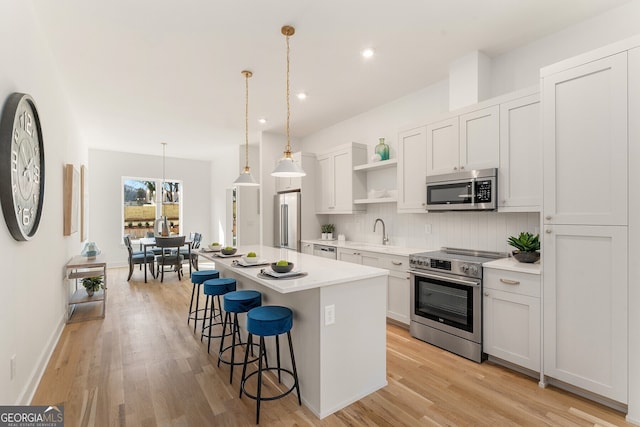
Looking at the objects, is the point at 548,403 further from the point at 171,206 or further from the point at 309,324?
the point at 171,206

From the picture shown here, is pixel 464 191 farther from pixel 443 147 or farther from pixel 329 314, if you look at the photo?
pixel 329 314

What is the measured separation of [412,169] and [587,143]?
172 centimetres

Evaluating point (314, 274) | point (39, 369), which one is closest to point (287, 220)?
point (314, 274)

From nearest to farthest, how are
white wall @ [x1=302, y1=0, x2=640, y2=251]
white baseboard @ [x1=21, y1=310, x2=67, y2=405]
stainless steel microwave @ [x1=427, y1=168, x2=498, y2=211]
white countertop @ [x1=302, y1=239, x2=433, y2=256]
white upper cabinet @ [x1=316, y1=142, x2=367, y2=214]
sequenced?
white baseboard @ [x1=21, y1=310, x2=67, y2=405] → white wall @ [x1=302, y1=0, x2=640, y2=251] → stainless steel microwave @ [x1=427, y1=168, x2=498, y2=211] → white countertop @ [x1=302, y1=239, x2=433, y2=256] → white upper cabinet @ [x1=316, y1=142, x2=367, y2=214]

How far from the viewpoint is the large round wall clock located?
1.82 metres

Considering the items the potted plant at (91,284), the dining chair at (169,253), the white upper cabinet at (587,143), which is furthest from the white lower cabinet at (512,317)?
the dining chair at (169,253)

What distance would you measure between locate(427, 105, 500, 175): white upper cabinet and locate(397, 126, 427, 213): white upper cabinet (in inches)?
3.8

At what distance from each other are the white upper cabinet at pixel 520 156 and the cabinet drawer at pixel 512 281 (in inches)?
23.5

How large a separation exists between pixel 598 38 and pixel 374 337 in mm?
3078

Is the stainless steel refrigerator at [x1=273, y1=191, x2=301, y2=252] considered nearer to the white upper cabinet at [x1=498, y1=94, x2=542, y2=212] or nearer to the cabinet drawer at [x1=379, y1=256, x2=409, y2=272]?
the cabinet drawer at [x1=379, y1=256, x2=409, y2=272]

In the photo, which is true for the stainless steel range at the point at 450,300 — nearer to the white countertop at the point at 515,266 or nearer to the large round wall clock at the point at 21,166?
the white countertop at the point at 515,266

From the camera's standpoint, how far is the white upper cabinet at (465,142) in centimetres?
299

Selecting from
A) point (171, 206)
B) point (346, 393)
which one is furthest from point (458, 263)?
point (171, 206)

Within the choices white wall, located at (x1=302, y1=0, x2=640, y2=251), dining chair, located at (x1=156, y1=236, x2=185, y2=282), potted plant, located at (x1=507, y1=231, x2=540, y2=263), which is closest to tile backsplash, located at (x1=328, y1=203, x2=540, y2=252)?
white wall, located at (x1=302, y1=0, x2=640, y2=251)
